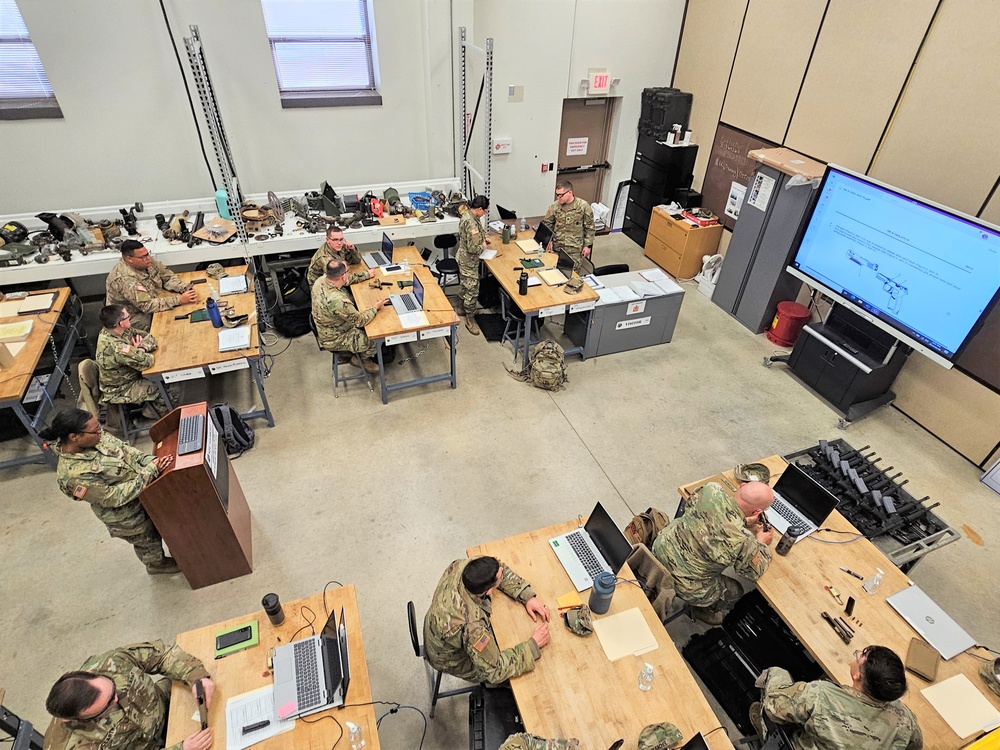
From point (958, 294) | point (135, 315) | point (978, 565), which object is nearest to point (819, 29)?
point (958, 294)

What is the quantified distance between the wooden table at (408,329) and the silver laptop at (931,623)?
375cm

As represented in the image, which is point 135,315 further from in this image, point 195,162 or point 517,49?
point 517,49

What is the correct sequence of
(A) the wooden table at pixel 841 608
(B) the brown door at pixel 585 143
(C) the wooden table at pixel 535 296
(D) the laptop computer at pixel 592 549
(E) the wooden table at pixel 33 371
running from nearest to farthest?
1. (A) the wooden table at pixel 841 608
2. (D) the laptop computer at pixel 592 549
3. (E) the wooden table at pixel 33 371
4. (C) the wooden table at pixel 535 296
5. (B) the brown door at pixel 585 143

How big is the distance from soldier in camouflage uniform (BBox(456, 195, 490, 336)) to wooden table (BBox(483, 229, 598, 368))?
246 mm

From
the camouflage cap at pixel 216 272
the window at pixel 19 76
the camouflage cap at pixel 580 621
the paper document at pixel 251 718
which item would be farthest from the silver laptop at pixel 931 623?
the window at pixel 19 76

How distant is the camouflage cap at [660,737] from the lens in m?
2.19

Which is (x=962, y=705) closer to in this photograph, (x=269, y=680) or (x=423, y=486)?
(x=269, y=680)

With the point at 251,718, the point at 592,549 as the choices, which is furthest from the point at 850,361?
the point at 251,718

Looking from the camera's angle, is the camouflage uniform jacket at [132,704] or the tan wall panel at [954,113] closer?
the camouflage uniform jacket at [132,704]

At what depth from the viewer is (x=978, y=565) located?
Answer: 3.98 metres

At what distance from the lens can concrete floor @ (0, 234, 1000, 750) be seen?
348 centimetres

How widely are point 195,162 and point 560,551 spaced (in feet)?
20.1

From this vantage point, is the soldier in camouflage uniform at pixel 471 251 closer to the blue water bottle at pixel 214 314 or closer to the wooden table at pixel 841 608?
the blue water bottle at pixel 214 314

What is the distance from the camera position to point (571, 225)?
6449 millimetres
